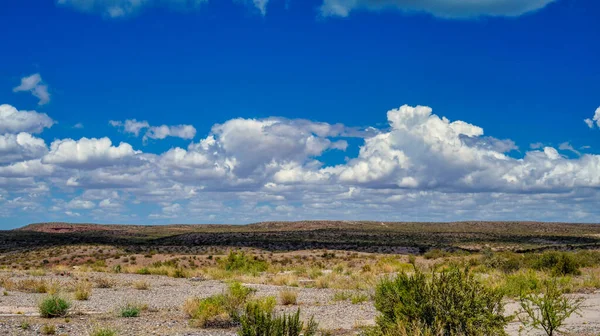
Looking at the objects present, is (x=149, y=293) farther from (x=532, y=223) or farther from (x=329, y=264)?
(x=532, y=223)

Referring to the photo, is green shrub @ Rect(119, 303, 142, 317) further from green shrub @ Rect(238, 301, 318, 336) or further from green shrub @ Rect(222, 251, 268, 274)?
green shrub @ Rect(222, 251, 268, 274)

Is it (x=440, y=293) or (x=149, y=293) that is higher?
(x=440, y=293)

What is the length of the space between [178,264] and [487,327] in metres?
40.3

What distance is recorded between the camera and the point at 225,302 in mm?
16469

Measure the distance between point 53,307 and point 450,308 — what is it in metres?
11.8

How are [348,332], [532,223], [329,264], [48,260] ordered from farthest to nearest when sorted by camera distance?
[532,223] < [48,260] < [329,264] < [348,332]

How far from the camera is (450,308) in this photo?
1015cm

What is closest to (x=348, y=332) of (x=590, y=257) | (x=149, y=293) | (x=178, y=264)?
(x=149, y=293)

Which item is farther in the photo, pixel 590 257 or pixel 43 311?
pixel 590 257

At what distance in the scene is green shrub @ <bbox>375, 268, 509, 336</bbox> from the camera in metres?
10.1


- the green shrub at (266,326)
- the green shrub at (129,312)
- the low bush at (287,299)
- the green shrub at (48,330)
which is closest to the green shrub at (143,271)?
the low bush at (287,299)

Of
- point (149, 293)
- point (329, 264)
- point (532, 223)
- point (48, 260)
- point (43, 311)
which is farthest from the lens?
point (532, 223)

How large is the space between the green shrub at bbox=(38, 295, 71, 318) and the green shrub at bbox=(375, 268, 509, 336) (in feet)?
33.9

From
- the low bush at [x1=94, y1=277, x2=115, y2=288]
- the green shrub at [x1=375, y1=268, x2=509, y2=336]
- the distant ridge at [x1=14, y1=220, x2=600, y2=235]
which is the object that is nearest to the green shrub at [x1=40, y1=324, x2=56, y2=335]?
the green shrub at [x1=375, y1=268, x2=509, y2=336]
